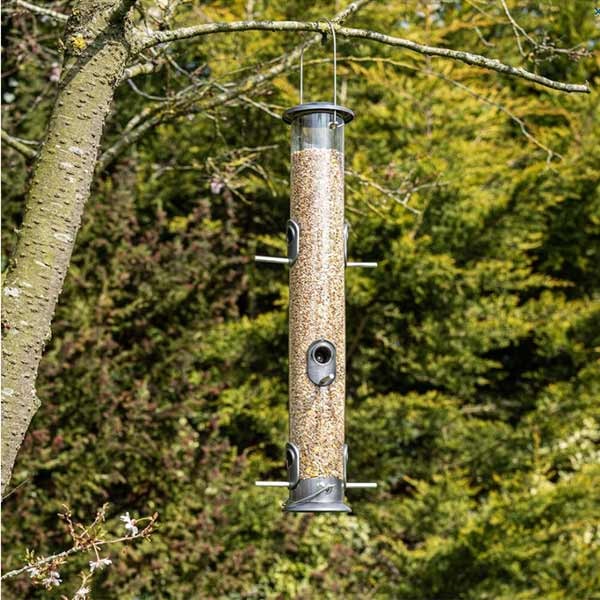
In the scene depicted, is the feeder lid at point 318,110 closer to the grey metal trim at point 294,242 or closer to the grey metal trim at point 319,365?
the grey metal trim at point 294,242

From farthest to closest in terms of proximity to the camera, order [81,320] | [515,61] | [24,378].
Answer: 1. [515,61]
2. [81,320]
3. [24,378]

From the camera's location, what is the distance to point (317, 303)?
139 inches

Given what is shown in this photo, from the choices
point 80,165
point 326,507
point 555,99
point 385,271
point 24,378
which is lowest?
point 326,507

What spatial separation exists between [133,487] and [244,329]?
4.05 feet

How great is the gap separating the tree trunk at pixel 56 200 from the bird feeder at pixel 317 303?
0.80 meters

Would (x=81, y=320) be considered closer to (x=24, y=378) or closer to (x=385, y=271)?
(x=385, y=271)

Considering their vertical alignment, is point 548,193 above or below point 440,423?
above

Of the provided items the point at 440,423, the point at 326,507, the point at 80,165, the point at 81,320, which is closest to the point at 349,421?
the point at 440,423

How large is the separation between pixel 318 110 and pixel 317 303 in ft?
2.03

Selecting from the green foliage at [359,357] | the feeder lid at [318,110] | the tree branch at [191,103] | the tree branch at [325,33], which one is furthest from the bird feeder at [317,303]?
the green foliage at [359,357]

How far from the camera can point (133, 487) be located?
6.34 m

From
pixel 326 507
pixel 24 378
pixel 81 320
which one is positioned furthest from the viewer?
pixel 81 320

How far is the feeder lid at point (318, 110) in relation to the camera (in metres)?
3.48

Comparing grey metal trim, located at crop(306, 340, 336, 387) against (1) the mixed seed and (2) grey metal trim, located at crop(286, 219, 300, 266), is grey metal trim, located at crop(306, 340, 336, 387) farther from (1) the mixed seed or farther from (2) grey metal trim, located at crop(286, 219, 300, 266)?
(2) grey metal trim, located at crop(286, 219, 300, 266)
